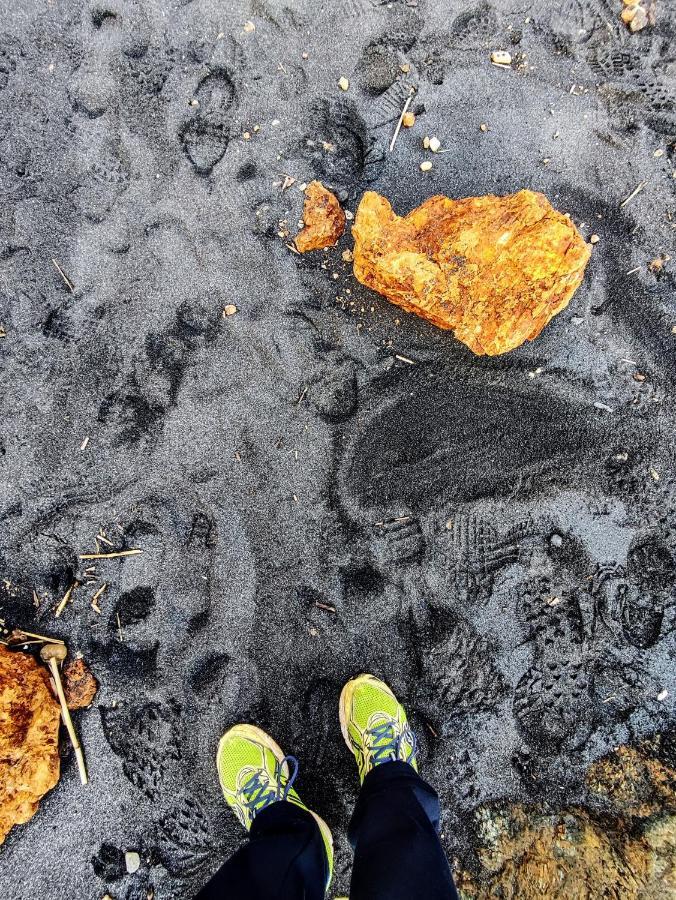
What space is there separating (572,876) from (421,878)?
32.2 inches

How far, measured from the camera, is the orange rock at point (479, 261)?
6.68 ft

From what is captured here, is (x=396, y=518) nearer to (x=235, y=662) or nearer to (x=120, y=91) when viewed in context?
(x=235, y=662)

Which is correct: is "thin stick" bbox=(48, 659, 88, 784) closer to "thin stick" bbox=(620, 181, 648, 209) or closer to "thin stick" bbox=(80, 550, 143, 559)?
"thin stick" bbox=(80, 550, 143, 559)

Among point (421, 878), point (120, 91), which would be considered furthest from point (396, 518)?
point (120, 91)

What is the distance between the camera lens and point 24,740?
217 cm

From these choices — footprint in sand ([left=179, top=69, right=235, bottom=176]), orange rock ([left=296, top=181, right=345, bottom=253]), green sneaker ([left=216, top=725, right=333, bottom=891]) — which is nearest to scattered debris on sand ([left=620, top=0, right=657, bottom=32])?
orange rock ([left=296, top=181, right=345, bottom=253])

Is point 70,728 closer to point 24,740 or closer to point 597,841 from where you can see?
point 24,740

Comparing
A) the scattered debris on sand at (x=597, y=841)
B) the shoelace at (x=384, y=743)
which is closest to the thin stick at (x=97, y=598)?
the shoelace at (x=384, y=743)

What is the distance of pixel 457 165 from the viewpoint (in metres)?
2.45

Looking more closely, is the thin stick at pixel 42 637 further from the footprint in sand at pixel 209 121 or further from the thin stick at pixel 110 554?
the footprint in sand at pixel 209 121

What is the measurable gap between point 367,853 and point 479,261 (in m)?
2.29

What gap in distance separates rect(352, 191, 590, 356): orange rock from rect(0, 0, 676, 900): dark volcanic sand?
243mm

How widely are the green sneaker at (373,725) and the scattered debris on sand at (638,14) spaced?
3.28 meters

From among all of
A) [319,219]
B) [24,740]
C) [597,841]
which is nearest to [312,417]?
[319,219]
